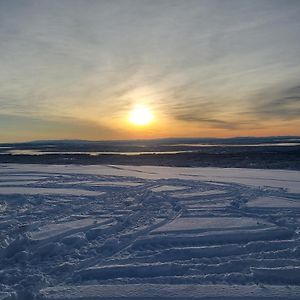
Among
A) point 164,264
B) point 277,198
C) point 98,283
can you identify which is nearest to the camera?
point 98,283

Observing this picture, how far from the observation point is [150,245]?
6.34m

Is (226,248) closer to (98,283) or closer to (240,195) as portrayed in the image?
(98,283)

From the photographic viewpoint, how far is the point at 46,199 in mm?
10477

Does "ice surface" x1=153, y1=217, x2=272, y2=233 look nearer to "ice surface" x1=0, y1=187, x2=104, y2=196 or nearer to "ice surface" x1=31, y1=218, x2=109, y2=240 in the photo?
"ice surface" x1=31, y1=218, x2=109, y2=240

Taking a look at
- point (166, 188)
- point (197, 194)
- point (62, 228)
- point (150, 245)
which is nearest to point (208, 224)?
point (150, 245)

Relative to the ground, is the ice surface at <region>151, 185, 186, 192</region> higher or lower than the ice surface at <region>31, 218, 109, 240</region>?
higher

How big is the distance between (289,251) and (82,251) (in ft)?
11.3

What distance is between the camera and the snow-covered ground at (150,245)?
4.69m

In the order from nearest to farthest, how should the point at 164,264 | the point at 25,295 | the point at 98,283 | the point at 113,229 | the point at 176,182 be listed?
the point at 25,295 < the point at 98,283 < the point at 164,264 < the point at 113,229 < the point at 176,182

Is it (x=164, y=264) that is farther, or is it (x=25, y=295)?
(x=164, y=264)

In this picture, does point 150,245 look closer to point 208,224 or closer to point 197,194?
point 208,224

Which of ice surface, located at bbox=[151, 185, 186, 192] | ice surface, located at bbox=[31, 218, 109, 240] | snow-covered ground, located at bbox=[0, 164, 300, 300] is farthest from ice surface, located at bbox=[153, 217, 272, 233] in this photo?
ice surface, located at bbox=[151, 185, 186, 192]

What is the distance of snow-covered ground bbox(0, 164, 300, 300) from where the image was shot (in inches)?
185

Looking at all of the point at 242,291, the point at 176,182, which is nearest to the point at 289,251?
the point at 242,291
